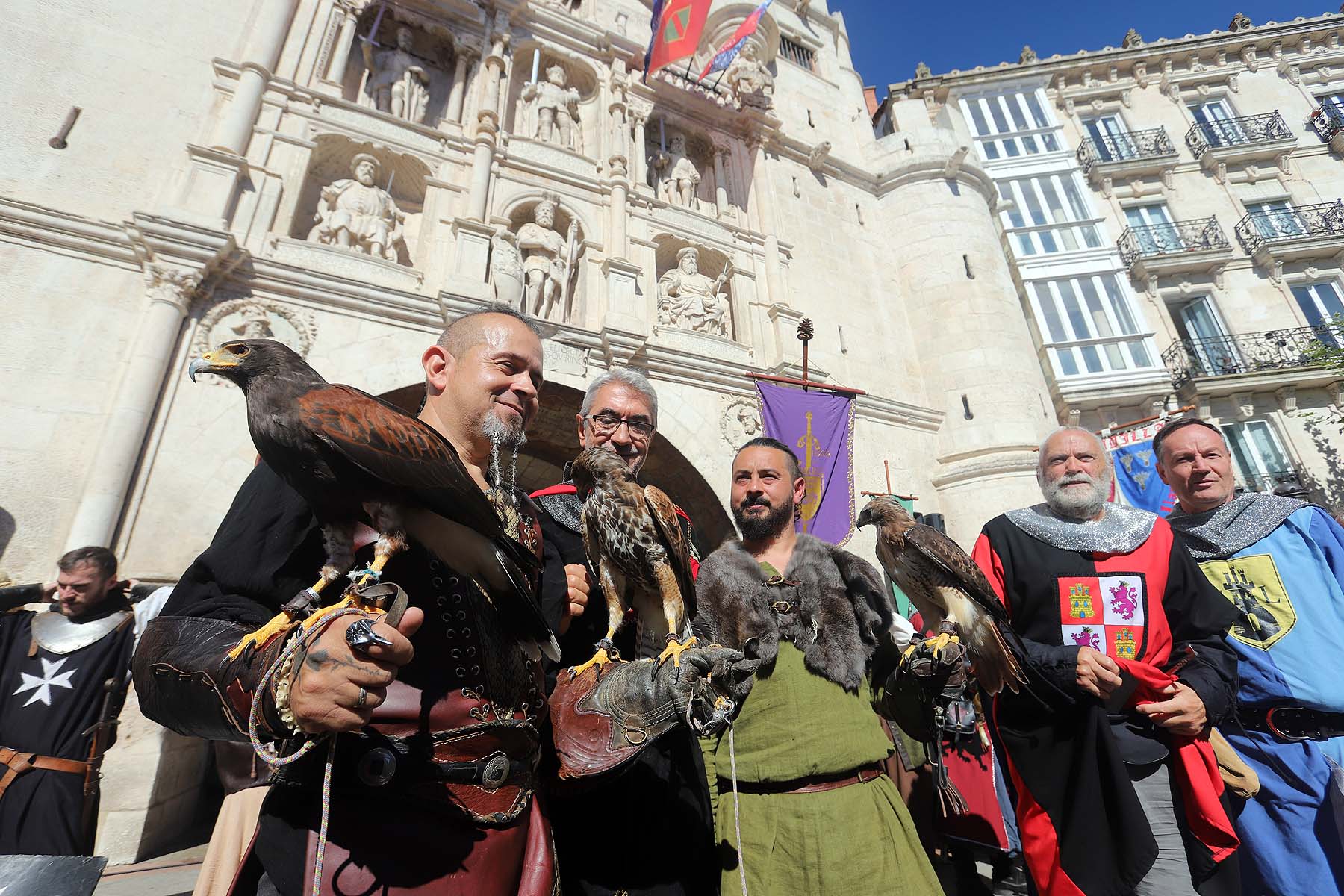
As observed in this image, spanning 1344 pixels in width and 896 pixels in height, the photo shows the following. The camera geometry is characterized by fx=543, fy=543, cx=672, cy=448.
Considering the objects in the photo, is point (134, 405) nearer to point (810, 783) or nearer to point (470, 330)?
point (470, 330)

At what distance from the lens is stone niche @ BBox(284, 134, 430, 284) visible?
7.76 metres

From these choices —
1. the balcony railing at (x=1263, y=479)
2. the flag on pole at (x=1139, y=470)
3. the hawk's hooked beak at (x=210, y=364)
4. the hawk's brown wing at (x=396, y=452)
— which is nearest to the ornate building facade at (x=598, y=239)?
the balcony railing at (x=1263, y=479)

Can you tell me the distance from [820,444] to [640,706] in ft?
24.4

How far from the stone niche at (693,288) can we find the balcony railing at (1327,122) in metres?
20.6

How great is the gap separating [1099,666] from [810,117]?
50.0 feet

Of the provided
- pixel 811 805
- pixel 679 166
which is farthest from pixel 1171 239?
pixel 811 805

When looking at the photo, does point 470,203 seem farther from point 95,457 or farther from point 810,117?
point 810,117

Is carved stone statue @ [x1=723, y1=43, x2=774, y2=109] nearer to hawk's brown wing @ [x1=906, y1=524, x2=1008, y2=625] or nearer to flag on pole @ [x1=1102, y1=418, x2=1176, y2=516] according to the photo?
flag on pole @ [x1=1102, y1=418, x2=1176, y2=516]

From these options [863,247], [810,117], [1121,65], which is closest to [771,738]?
[863,247]

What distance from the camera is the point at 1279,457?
1288cm

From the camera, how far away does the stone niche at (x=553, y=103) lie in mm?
10195

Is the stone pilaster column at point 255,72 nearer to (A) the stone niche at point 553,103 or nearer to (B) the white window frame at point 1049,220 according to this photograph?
(A) the stone niche at point 553,103

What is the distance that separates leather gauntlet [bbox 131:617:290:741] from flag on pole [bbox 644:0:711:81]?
1177cm

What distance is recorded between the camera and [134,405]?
18.7 ft
